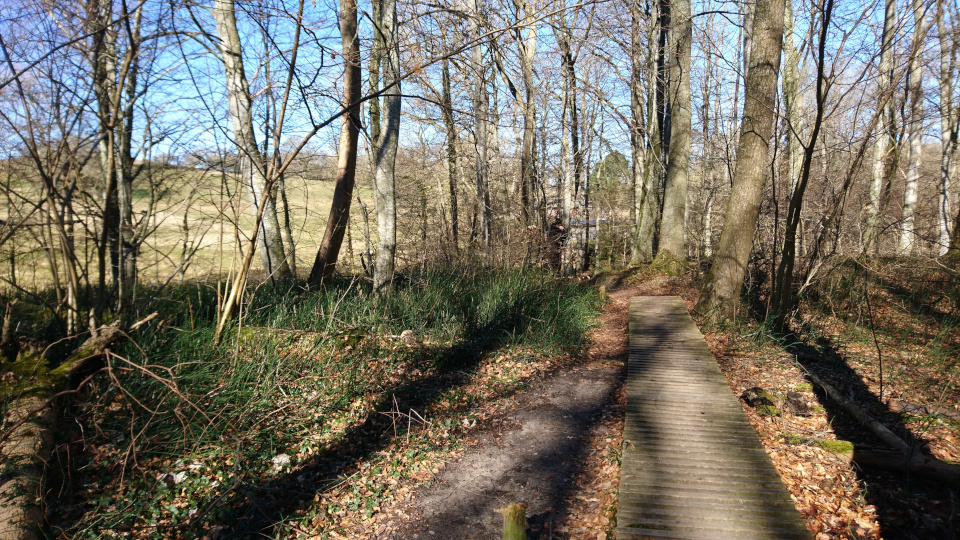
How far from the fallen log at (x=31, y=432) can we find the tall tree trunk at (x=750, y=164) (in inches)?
285

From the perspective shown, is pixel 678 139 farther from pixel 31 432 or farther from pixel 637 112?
pixel 31 432

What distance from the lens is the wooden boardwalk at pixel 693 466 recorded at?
2.93 meters

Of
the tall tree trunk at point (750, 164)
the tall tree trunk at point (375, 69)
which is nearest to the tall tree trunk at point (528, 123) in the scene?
the tall tree trunk at point (375, 69)

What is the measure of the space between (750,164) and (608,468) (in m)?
4.96

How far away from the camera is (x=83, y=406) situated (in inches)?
148

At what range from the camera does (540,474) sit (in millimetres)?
4047

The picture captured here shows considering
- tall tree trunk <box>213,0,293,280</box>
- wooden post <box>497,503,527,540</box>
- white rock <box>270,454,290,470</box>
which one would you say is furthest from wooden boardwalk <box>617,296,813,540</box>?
tall tree trunk <box>213,0,293,280</box>

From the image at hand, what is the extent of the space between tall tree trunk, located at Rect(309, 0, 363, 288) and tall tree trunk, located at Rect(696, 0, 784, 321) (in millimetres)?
5622

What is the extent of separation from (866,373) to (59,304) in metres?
8.12

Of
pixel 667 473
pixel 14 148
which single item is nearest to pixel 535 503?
pixel 667 473

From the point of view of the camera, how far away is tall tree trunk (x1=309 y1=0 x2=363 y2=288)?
296 inches

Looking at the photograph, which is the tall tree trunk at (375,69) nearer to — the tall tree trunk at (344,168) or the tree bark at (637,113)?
the tall tree trunk at (344,168)

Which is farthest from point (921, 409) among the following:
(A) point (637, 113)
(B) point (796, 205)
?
(A) point (637, 113)

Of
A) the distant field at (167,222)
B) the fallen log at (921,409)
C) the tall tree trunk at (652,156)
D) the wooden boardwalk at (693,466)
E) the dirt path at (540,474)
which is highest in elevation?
the tall tree trunk at (652,156)
